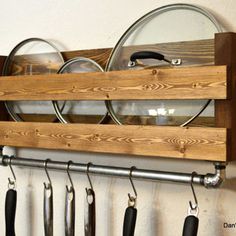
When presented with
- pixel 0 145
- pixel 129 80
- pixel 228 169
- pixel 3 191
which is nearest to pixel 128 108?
pixel 129 80

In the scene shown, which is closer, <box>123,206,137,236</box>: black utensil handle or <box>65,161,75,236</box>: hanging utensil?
<box>123,206,137,236</box>: black utensil handle

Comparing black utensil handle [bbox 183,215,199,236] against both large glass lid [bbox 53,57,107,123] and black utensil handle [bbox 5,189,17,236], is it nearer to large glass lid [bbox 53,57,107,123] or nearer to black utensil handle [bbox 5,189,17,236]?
large glass lid [bbox 53,57,107,123]

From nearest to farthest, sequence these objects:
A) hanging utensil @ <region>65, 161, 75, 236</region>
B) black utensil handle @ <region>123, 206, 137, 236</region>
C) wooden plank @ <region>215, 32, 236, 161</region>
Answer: wooden plank @ <region>215, 32, 236, 161</region>, black utensil handle @ <region>123, 206, 137, 236</region>, hanging utensil @ <region>65, 161, 75, 236</region>

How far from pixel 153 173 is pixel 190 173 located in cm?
7

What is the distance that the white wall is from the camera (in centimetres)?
88

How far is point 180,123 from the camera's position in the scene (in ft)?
2.83

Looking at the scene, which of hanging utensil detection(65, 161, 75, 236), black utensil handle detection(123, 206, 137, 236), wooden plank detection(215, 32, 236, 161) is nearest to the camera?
Result: wooden plank detection(215, 32, 236, 161)

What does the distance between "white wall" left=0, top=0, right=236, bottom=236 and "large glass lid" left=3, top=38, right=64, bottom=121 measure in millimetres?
31

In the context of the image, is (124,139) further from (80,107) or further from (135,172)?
(80,107)

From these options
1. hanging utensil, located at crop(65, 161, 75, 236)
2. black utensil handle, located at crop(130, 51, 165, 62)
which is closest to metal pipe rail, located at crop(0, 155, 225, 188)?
hanging utensil, located at crop(65, 161, 75, 236)

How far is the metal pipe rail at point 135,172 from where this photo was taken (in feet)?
2.59

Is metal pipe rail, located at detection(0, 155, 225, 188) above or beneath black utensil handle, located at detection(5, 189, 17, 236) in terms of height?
above

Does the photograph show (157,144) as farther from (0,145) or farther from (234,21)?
(0,145)

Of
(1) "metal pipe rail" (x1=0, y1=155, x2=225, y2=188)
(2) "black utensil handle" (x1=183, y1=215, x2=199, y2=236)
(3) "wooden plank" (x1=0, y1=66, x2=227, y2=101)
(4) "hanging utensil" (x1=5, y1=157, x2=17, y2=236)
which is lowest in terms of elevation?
(2) "black utensil handle" (x1=183, y1=215, x2=199, y2=236)
